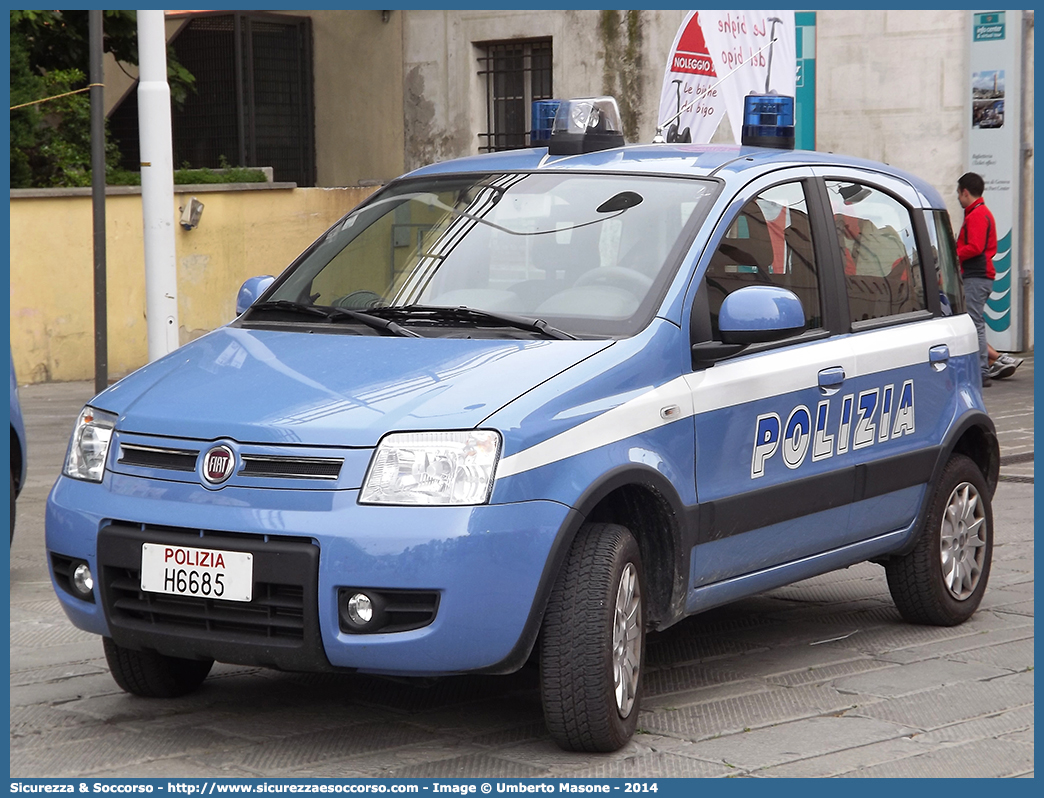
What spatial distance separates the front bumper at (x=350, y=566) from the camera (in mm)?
4180

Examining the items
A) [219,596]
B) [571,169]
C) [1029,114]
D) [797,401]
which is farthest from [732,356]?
[1029,114]

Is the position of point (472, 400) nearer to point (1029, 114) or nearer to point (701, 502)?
point (701, 502)

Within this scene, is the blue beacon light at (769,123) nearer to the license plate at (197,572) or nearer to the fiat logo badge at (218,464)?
the fiat logo badge at (218,464)

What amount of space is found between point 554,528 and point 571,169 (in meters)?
1.82

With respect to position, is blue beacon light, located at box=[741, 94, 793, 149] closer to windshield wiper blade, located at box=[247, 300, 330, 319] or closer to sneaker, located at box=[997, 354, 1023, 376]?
windshield wiper blade, located at box=[247, 300, 330, 319]

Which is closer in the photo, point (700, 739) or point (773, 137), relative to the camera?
point (700, 739)

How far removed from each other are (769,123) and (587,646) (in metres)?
2.71

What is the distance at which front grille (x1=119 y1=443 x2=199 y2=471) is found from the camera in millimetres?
4438

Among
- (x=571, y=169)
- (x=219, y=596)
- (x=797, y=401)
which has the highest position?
(x=571, y=169)

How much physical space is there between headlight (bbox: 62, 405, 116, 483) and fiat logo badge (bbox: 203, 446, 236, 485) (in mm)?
427

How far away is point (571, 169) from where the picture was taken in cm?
571

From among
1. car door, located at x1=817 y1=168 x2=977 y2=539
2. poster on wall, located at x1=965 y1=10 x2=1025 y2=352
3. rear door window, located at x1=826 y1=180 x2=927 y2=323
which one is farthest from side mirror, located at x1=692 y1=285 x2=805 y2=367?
poster on wall, located at x1=965 y1=10 x2=1025 y2=352

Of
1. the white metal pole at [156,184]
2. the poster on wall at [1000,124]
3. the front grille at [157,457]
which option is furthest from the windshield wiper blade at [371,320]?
the poster on wall at [1000,124]

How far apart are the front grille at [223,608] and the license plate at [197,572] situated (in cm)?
2
